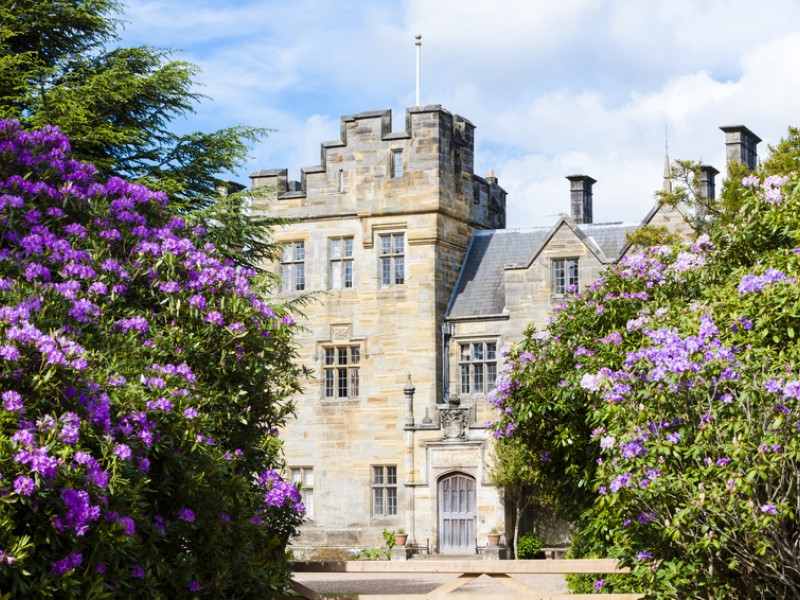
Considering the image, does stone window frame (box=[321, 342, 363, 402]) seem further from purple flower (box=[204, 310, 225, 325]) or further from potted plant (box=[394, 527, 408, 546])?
purple flower (box=[204, 310, 225, 325])

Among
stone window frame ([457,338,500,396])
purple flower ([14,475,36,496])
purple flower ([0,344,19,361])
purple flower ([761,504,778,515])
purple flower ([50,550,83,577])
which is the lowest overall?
purple flower ([50,550,83,577])

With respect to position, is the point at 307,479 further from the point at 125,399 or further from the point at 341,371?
the point at 125,399

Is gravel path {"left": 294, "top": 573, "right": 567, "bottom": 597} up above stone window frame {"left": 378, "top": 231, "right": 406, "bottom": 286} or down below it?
below

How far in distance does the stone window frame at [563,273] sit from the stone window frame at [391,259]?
4.89 metres

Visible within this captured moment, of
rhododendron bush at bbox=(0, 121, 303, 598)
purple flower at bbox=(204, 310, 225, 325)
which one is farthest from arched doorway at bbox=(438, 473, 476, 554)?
purple flower at bbox=(204, 310, 225, 325)

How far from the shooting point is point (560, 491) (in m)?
18.8

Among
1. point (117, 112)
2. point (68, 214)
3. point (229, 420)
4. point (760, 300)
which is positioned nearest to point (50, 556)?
point (229, 420)

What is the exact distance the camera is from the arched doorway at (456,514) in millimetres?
36250

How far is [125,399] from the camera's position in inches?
406

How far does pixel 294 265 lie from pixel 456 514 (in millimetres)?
9920

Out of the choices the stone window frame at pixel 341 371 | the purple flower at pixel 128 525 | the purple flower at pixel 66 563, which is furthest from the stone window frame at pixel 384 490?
the purple flower at pixel 66 563

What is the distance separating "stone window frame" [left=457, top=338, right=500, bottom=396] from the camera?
3828cm

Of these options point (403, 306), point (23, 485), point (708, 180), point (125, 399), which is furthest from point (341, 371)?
point (23, 485)

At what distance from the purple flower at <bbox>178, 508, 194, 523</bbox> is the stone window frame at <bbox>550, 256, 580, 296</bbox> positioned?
2702 cm
